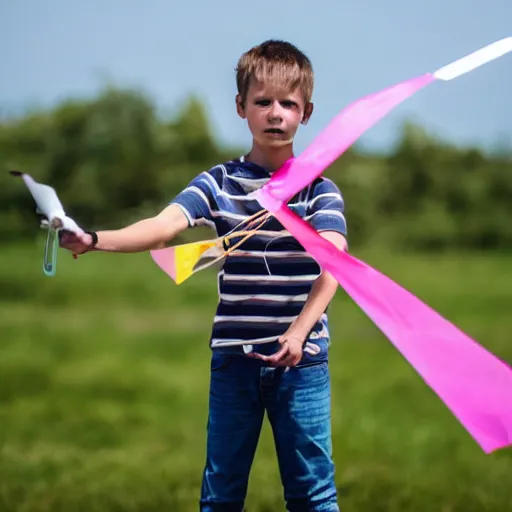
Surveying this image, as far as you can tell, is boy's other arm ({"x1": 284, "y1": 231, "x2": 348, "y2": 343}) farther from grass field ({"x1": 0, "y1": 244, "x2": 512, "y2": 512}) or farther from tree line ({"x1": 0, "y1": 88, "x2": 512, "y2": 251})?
tree line ({"x1": 0, "y1": 88, "x2": 512, "y2": 251})

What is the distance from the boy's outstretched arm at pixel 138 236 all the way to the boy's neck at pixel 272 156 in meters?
0.23

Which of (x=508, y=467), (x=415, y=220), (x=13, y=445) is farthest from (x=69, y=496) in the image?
(x=415, y=220)

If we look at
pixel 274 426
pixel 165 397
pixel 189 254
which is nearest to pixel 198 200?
pixel 189 254

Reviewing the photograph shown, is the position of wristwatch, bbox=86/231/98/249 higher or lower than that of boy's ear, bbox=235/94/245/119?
lower

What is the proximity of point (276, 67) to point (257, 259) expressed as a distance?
0.43 metres

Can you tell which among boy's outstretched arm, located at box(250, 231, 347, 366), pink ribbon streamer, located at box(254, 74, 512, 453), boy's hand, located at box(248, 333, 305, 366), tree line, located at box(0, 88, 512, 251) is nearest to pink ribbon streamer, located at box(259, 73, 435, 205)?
pink ribbon streamer, located at box(254, 74, 512, 453)

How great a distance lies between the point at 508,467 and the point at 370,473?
1.93 feet

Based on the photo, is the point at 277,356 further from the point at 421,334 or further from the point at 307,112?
the point at 307,112

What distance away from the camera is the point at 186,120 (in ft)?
32.5

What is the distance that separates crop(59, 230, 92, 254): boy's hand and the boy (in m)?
0.24

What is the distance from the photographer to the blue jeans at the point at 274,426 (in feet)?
7.68

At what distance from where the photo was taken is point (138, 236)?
2.23m

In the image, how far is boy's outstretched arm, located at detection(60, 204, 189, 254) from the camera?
2.05 metres

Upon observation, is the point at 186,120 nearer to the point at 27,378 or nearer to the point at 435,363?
the point at 27,378
